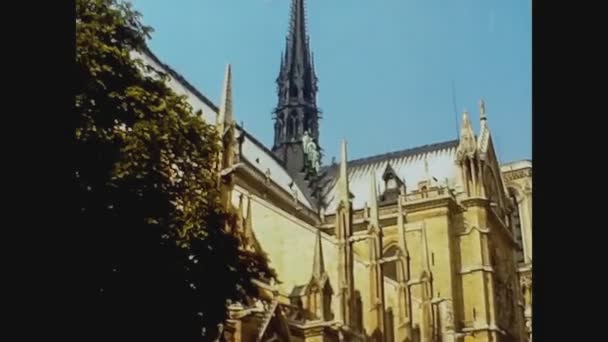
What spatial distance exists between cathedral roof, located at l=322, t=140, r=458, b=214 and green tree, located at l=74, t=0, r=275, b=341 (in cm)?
2098

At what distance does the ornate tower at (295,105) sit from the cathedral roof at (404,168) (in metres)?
1.66

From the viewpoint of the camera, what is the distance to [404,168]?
33.6 m

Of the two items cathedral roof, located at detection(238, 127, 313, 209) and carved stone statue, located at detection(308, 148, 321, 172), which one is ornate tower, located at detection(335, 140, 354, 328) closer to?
cathedral roof, located at detection(238, 127, 313, 209)

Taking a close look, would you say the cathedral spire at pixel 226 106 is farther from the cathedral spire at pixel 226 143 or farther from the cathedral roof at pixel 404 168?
the cathedral roof at pixel 404 168

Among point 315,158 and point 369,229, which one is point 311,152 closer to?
point 315,158

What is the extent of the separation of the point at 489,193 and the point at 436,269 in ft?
15.8

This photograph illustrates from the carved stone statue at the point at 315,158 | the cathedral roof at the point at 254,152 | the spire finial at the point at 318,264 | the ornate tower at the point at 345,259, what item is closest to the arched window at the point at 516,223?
the carved stone statue at the point at 315,158

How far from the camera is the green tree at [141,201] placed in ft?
25.6

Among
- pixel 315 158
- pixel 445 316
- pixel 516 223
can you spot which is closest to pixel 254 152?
A: pixel 315 158

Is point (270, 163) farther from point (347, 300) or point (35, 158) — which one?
point (35, 158)

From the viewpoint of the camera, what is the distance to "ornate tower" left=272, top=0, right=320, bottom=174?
29203 mm

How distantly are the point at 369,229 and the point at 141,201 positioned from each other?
1277 centimetres
